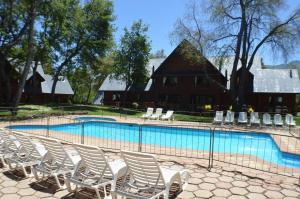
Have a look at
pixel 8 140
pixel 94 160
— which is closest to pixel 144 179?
pixel 94 160

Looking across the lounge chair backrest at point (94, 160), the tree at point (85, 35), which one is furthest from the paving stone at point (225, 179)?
the tree at point (85, 35)

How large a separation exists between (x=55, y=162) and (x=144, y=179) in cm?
228

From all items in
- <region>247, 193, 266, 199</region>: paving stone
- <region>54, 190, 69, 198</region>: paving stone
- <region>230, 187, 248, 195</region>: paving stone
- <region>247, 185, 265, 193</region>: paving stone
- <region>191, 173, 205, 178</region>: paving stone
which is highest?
<region>191, 173, 205, 178</region>: paving stone

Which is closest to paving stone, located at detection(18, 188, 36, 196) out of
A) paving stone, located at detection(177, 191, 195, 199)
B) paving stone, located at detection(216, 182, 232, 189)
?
paving stone, located at detection(177, 191, 195, 199)

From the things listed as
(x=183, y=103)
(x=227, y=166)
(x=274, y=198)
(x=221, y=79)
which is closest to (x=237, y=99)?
(x=221, y=79)

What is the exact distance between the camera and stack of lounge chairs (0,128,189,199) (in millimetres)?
4836

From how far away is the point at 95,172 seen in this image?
543 centimetres

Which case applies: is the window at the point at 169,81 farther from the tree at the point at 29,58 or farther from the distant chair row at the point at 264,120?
the tree at the point at 29,58

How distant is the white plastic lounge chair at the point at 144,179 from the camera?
4.73 metres

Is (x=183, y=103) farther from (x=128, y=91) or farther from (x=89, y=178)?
(x=89, y=178)

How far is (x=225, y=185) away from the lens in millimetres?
6328

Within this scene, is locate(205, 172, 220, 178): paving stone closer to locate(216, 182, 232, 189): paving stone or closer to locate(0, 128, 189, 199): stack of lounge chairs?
locate(216, 182, 232, 189): paving stone

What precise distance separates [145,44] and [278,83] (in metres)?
15.5

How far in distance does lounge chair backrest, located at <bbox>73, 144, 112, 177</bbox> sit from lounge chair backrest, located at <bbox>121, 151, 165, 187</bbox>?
47 centimetres
